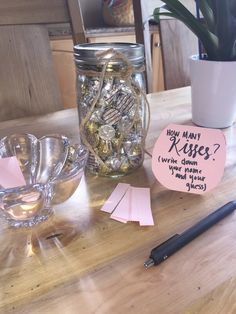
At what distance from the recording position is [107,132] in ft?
1.71

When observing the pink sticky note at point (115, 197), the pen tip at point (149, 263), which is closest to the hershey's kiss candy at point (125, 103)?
the pink sticky note at point (115, 197)

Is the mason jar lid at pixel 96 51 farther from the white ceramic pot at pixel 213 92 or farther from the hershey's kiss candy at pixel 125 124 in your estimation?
the white ceramic pot at pixel 213 92

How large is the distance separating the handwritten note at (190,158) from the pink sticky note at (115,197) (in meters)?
0.06

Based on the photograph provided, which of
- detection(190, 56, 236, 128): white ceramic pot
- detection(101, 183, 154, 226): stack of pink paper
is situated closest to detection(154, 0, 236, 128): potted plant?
detection(190, 56, 236, 128): white ceramic pot

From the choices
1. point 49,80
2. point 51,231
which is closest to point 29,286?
point 51,231

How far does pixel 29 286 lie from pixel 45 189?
0.12 metres

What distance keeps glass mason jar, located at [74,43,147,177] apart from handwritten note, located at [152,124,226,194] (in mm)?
68

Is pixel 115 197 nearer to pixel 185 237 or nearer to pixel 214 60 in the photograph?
pixel 185 237

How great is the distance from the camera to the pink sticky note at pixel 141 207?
444 mm

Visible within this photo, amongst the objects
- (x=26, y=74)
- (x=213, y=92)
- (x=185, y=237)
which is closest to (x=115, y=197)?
(x=185, y=237)

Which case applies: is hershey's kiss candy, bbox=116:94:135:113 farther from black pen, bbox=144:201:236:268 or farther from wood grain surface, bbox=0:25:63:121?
wood grain surface, bbox=0:25:63:121

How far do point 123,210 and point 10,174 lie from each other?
184mm

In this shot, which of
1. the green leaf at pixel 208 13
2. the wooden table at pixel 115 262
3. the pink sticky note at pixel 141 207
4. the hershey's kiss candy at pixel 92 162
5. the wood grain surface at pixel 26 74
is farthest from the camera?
the wood grain surface at pixel 26 74

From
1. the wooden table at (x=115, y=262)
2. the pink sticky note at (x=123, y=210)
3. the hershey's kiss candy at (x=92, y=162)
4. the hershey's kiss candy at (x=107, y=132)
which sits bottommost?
the wooden table at (x=115, y=262)
